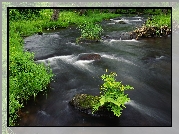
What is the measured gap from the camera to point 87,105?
583cm

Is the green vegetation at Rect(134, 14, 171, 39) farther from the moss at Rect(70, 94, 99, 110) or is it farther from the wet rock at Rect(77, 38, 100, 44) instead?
the moss at Rect(70, 94, 99, 110)

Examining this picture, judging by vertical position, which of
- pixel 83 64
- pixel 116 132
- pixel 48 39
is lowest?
pixel 116 132

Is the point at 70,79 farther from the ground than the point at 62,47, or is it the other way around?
the point at 62,47

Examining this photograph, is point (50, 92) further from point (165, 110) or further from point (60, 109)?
point (165, 110)

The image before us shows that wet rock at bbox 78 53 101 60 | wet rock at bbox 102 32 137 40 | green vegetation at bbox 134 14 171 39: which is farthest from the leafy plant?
green vegetation at bbox 134 14 171 39

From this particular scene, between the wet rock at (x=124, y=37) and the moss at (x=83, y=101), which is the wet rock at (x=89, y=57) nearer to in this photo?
the wet rock at (x=124, y=37)

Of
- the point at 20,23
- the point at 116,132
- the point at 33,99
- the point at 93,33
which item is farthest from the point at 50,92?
the point at 20,23

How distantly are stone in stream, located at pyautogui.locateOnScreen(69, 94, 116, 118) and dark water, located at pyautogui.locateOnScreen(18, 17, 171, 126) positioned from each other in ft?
0.29

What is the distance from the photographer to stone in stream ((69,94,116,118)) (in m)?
5.67

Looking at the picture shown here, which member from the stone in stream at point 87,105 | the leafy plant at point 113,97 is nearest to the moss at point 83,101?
the stone in stream at point 87,105

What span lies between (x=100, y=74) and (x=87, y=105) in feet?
6.97

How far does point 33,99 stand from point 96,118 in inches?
60.1

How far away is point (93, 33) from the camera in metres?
11.3

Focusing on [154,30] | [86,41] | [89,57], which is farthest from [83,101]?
[154,30]
